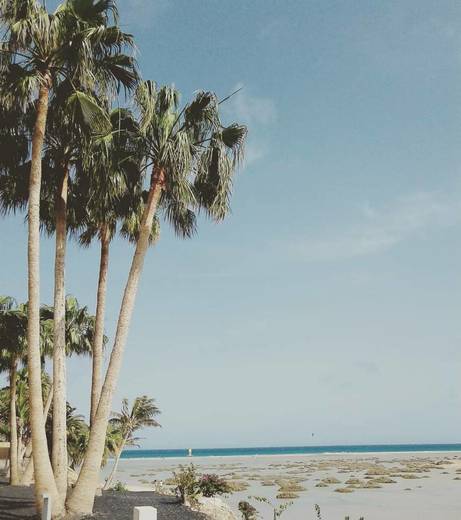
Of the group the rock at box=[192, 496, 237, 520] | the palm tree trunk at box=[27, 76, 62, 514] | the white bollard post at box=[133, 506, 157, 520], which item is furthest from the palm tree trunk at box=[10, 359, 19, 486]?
the white bollard post at box=[133, 506, 157, 520]

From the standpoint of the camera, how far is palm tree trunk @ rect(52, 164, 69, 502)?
1398 centimetres

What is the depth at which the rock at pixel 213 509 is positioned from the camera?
17875mm

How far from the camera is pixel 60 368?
14516 millimetres

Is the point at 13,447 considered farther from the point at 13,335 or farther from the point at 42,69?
the point at 42,69

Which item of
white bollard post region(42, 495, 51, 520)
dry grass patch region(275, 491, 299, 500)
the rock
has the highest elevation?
white bollard post region(42, 495, 51, 520)

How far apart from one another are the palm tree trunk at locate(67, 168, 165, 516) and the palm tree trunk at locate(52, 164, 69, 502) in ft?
1.68

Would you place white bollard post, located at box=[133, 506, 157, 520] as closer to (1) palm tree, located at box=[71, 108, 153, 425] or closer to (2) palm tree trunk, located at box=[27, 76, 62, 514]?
(2) palm tree trunk, located at box=[27, 76, 62, 514]

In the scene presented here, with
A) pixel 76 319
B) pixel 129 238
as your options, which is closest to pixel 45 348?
pixel 76 319

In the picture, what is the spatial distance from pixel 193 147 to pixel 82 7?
475cm

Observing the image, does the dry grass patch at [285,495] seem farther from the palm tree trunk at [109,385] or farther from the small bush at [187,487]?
the palm tree trunk at [109,385]

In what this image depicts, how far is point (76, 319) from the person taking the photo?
28.5m

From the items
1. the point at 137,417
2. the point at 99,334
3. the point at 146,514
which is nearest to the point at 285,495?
the point at 137,417

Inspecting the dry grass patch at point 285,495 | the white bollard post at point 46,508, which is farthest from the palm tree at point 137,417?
the white bollard post at point 46,508

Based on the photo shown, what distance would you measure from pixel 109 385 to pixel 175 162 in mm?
6238
